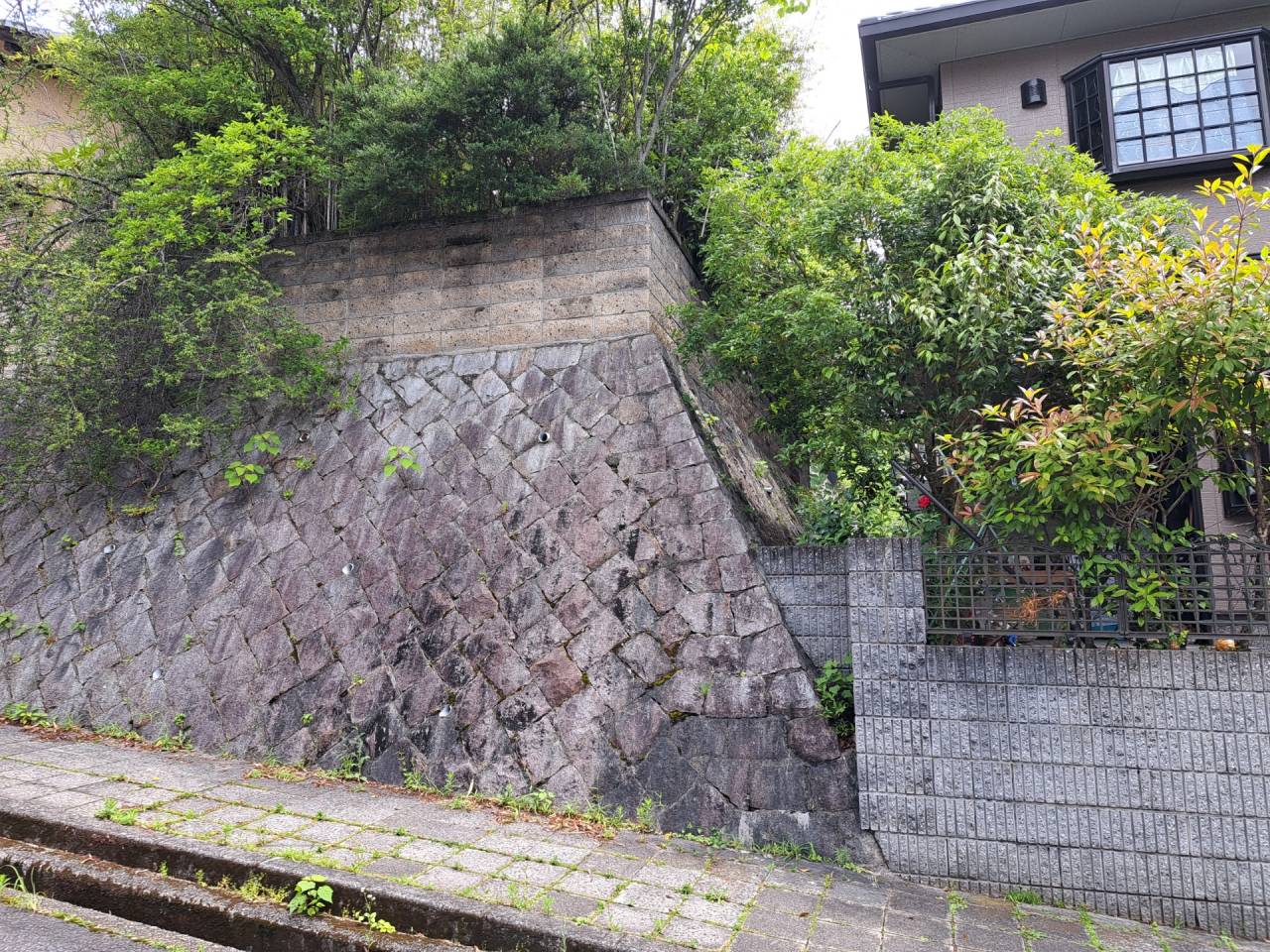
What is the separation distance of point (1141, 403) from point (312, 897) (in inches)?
194

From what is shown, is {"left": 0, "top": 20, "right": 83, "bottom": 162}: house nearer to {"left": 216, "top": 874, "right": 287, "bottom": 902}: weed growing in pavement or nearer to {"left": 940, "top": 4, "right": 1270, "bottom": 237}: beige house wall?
{"left": 216, "top": 874, "right": 287, "bottom": 902}: weed growing in pavement

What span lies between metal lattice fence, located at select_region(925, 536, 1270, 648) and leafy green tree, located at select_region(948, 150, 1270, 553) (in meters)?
0.14

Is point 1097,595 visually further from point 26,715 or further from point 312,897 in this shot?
point 26,715

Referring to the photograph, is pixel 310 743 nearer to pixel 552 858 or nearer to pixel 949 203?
pixel 552 858

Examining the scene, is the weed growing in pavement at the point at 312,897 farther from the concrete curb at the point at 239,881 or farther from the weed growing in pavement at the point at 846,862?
the weed growing in pavement at the point at 846,862

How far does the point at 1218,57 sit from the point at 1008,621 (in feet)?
27.7

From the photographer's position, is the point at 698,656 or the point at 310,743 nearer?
the point at 698,656

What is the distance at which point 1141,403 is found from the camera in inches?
177

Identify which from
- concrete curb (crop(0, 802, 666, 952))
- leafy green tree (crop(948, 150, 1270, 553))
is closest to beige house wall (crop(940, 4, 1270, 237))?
leafy green tree (crop(948, 150, 1270, 553))

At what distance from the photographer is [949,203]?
18.7ft

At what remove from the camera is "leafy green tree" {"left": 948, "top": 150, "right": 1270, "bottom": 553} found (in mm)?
4301

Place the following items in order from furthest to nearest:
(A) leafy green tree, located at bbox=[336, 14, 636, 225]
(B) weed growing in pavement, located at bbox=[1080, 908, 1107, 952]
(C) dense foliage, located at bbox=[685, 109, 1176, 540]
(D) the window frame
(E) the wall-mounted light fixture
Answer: (E) the wall-mounted light fixture < (D) the window frame < (A) leafy green tree, located at bbox=[336, 14, 636, 225] < (C) dense foliage, located at bbox=[685, 109, 1176, 540] < (B) weed growing in pavement, located at bbox=[1080, 908, 1107, 952]

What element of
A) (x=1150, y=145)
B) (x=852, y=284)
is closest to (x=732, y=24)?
(x=852, y=284)

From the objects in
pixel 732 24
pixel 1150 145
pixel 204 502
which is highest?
pixel 732 24
